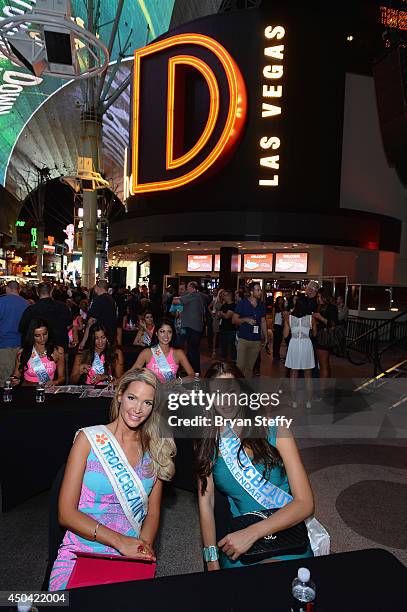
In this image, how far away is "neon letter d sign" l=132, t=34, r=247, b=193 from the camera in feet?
62.3

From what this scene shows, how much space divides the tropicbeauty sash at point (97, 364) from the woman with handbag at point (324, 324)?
421cm

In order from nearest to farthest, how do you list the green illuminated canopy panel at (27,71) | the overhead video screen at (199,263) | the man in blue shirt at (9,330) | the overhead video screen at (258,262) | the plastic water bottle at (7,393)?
1. the plastic water bottle at (7,393)
2. the man in blue shirt at (9,330)
3. the overhead video screen at (258,262)
4. the overhead video screen at (199,263)
5. the green illuminated canopy panel at (27,71)

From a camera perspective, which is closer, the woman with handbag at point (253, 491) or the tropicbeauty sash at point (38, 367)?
the woman with handbag at point (253, 491)

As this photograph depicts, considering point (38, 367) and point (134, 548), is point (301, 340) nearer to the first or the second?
point (38, 367)

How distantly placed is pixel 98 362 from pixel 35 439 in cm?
199

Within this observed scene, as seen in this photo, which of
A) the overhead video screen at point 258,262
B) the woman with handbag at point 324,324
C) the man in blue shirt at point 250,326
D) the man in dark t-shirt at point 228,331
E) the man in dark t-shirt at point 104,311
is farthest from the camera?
the overhead video screen at point 258,262

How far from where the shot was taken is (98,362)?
633 cm

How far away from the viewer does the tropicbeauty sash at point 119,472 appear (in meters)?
2.54

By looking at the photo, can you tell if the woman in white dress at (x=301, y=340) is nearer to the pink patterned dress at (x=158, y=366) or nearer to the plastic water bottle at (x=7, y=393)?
the pink patterned dress at (x=158, y=366)

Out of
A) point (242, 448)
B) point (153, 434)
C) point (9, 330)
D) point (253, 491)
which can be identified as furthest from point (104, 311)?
point (253, 491)

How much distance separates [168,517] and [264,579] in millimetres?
2938

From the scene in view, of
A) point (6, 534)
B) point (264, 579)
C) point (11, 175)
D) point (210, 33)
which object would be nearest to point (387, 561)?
point (264, 579)

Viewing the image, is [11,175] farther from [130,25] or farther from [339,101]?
[339,101]

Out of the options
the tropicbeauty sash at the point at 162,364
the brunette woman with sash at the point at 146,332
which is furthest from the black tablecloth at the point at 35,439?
the brunette woman with sash at the point at 146,332
